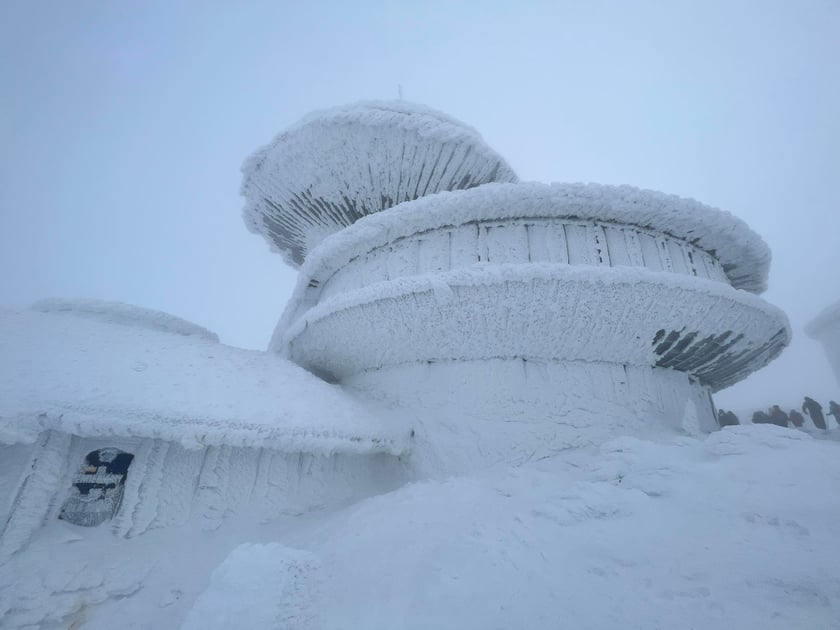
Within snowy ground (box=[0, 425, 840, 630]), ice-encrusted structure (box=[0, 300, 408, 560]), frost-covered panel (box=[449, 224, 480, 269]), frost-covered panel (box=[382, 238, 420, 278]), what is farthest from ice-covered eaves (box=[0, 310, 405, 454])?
frost-covered panel (box=[449, 224, 480, 269])

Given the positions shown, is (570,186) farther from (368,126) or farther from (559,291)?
(368,126)

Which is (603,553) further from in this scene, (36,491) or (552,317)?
(36,491)

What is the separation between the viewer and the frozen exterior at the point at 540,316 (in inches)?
114

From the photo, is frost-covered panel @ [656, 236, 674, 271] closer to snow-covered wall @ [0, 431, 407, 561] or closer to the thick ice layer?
the thick ice layer

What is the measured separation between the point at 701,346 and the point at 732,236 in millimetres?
980

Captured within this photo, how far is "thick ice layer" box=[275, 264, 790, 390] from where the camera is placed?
2.83 m

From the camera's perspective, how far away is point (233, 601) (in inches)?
64.9

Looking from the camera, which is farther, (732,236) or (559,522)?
(732,236)

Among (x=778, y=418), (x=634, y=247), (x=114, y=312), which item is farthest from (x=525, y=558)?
(x=778, y=418)

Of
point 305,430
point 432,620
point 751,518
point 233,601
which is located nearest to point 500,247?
point 305,430

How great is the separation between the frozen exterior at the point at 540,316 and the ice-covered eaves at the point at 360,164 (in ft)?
4.16

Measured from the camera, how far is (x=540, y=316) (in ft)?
9.53

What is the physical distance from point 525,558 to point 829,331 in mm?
14215

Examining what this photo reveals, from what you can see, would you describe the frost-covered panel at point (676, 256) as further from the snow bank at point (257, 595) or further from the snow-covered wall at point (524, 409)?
the snow bank at point (257, 595)
